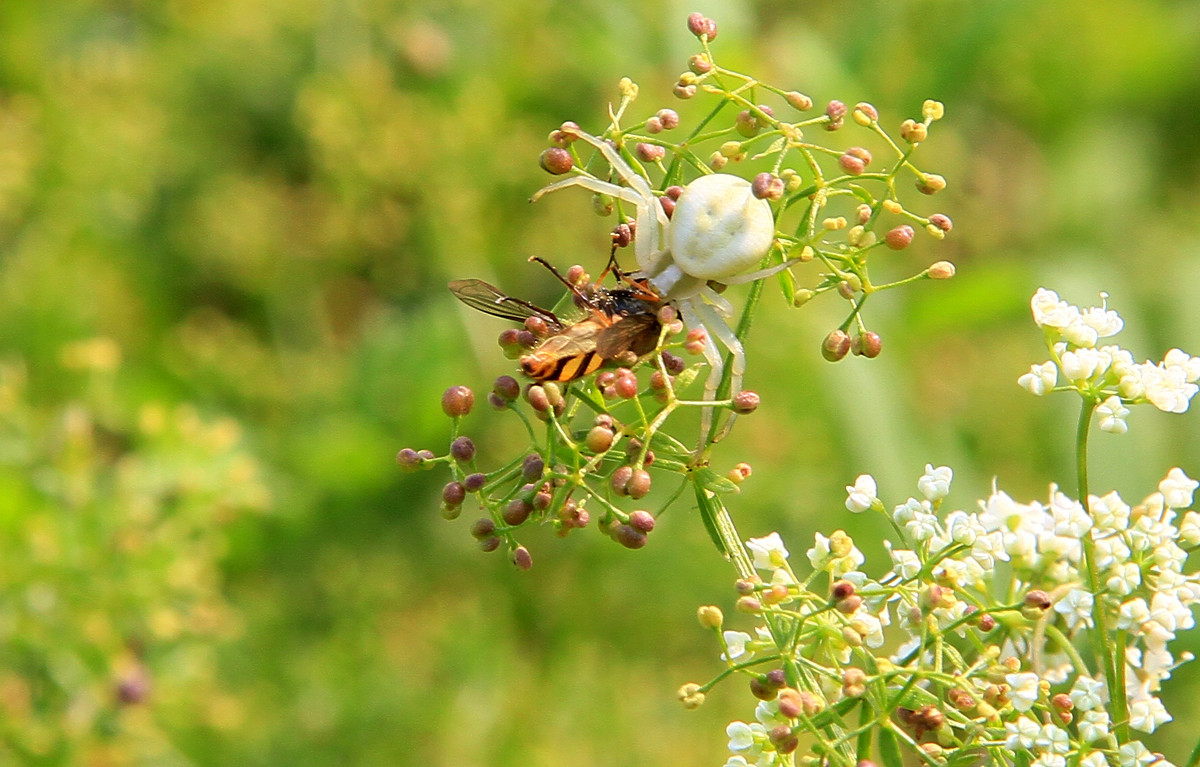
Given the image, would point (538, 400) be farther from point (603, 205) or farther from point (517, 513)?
point (603, 205)

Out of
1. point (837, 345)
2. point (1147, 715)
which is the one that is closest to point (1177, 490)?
point (1147, 715)

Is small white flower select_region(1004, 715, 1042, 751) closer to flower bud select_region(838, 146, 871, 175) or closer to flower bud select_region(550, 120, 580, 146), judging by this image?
flower bud select_region(838, 146, 871, 175)

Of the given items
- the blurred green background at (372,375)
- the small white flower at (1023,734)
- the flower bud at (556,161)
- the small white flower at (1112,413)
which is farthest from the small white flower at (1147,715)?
the blurred green background at (372,375)

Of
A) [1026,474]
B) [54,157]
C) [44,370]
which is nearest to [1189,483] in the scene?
[1026,474]

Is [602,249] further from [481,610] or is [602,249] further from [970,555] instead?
[970,555]

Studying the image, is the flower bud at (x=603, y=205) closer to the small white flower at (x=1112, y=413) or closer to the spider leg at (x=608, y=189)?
the spider leg at (x=608, y=189)
